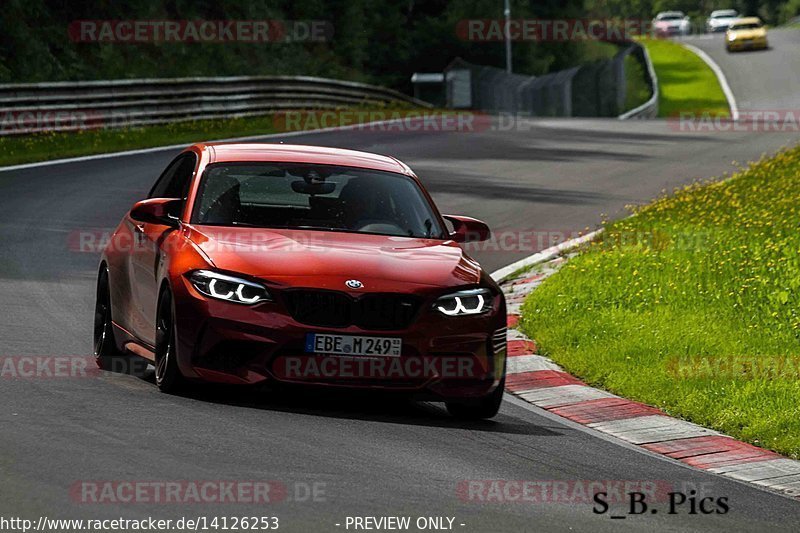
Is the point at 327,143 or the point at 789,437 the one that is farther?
the point at 327,143

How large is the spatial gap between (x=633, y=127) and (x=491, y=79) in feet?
66.7

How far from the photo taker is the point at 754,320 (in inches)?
500

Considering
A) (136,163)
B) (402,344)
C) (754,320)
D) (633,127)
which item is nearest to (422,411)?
(402,344)

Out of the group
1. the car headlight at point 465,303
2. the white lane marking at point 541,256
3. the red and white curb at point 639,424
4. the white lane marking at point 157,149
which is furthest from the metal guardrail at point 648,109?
the car headlight at point 465,303

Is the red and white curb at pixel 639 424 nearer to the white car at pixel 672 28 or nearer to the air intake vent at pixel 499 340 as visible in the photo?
the air intake vent at pixel 499 340

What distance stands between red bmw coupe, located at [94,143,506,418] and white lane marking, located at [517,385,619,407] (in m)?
0.99

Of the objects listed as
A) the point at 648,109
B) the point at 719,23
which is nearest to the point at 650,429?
the point at 648,109

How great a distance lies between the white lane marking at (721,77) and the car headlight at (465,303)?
128ft

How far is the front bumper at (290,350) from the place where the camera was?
8867mm

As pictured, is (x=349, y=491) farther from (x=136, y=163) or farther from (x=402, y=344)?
(x=136, y=163)

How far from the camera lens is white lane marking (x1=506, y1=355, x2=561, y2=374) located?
11391 mm

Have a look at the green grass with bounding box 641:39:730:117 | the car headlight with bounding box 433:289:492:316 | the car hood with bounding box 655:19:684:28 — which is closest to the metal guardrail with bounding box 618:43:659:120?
the green grass with bounding box 641:39:730:117

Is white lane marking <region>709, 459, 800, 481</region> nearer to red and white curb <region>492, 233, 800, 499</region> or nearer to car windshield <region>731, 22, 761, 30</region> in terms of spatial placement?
red and white curb <region>492, 233, 800, 499</region>

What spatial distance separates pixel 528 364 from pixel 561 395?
0.96 meters
